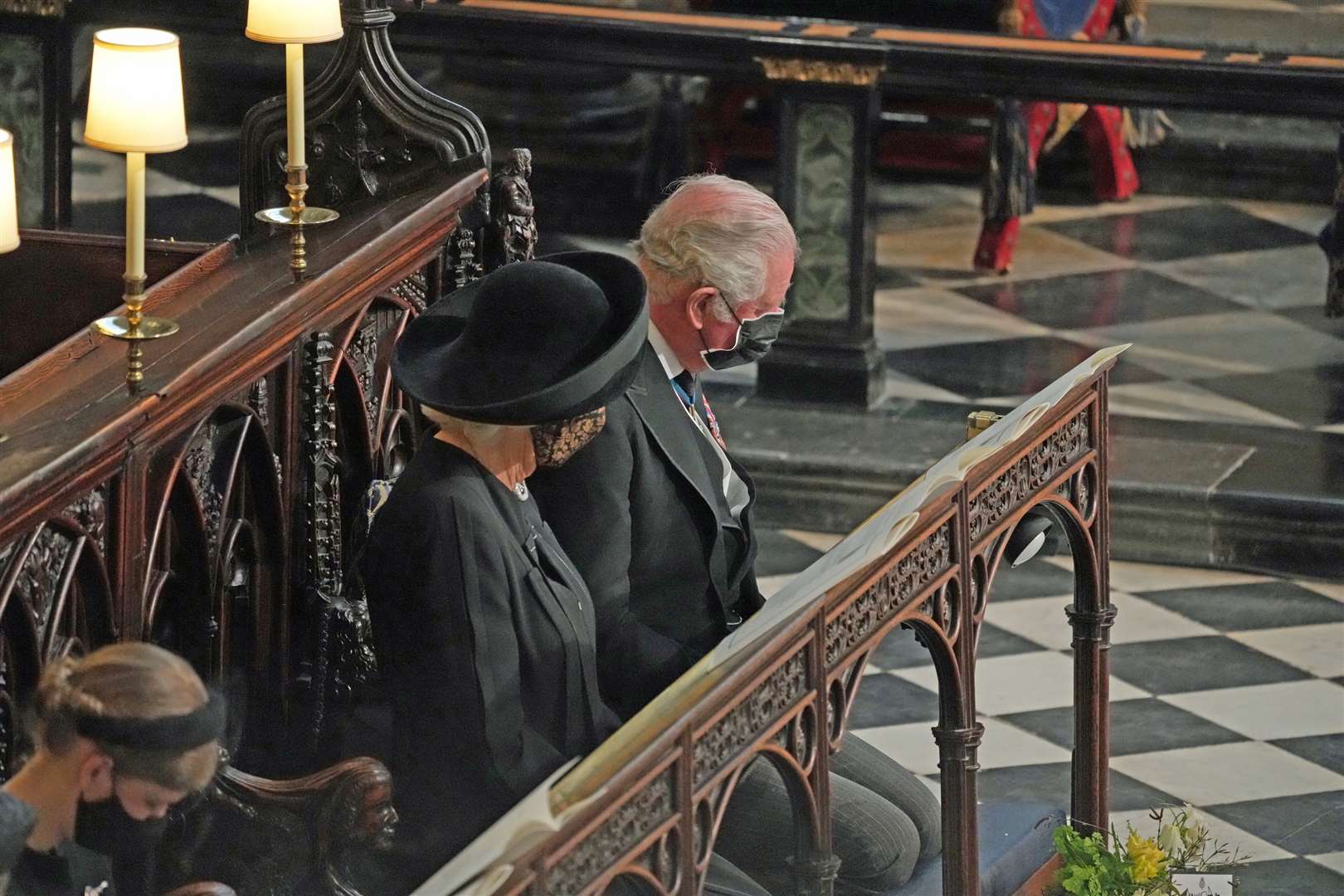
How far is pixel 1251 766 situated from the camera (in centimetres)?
577

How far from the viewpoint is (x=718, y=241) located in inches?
165

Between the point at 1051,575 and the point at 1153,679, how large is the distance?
72cm

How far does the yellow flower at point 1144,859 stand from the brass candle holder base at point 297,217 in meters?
1.78

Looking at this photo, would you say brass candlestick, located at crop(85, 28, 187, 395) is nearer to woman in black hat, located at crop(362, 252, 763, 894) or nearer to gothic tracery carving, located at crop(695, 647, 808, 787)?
woman in black hat, located at crop(362, 252, 763, 894)

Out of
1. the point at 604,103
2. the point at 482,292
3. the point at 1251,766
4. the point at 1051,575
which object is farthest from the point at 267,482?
the point at 604,103

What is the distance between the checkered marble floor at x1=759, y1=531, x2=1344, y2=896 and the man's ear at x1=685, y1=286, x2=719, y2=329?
1632 millimetres

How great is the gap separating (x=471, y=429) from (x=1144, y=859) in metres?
1.56

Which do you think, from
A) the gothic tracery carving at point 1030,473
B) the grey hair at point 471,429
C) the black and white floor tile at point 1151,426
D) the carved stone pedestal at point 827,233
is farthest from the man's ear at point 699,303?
the carved stone pedestal at point 827,233

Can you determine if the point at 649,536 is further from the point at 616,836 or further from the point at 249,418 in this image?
the point at 616,836

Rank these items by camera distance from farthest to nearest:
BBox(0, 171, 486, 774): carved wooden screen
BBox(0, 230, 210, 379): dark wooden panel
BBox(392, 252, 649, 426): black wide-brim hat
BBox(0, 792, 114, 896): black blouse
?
BBox(0, 230, 210, 379): dark wooden panel < BBox(392, 252, 649, 426): black wide-brim hat < BBox(0, 171, 486, 774): carved wooden screen < BBox(0, 792, 114, 896): black blouse

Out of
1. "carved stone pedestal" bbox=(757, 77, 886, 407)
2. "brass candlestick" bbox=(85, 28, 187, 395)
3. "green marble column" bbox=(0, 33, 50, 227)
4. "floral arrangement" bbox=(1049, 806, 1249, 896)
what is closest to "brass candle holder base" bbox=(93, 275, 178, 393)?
"brass candlestick" bbox=(85, 28, 187, 395)

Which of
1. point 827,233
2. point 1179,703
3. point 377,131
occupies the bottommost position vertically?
point 1179,703

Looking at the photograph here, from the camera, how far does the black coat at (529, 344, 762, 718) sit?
12.9 ft

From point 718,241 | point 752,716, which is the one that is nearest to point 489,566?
point 752,716
